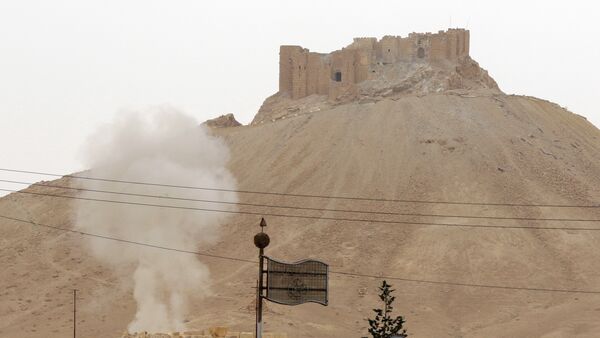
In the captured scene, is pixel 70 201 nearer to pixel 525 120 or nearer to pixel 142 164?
pixel 142 164

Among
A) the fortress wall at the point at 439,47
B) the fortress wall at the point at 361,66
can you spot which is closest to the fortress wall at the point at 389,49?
the fortress wall at the point at 361,66

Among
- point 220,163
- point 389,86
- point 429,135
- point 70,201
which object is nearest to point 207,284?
point 220,163

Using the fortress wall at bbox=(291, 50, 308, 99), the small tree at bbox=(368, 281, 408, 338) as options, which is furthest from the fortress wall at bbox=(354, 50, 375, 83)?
the small tree at bbox=(368, 281, 408, 338)

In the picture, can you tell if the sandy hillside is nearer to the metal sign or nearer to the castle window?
the castle window

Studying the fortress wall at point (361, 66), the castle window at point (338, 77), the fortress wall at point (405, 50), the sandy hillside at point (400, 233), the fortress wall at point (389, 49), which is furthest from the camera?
the castle window at point (338, 77)

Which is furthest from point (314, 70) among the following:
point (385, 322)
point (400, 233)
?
point (385, 322)

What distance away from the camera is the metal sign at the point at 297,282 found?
884 inches

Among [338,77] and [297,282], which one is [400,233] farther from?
[297,282]

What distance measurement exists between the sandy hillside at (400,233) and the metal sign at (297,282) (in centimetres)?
3541

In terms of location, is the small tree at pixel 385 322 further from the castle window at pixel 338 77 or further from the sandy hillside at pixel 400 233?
the castle window at pixel 338 77

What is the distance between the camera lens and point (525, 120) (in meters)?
91.2

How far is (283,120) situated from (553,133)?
20.7 meters

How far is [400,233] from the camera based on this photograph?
73875 mm

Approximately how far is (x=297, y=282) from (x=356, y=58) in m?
74.9
